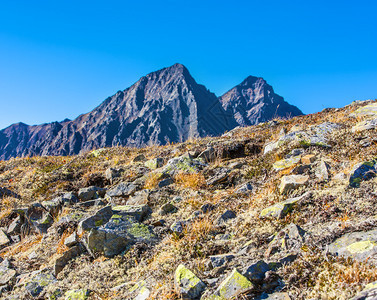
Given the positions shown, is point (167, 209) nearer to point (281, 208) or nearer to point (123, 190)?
point (123, 190)

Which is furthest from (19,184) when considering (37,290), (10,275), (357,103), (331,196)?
(357,103)

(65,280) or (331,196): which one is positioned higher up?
(331,196)

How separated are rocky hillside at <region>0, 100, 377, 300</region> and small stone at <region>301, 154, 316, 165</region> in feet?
0.12

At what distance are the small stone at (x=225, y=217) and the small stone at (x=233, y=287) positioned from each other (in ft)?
7.49

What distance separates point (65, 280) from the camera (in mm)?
5555

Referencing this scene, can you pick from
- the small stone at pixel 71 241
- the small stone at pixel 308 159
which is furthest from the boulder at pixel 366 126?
the small stone at pixel 71 241

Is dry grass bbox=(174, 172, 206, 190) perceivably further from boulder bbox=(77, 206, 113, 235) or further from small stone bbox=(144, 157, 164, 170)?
boulder bbox=(77, 206, 113, 235)

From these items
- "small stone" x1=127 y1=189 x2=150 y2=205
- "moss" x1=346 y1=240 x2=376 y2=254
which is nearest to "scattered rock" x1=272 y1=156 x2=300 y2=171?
"moss" x1=346 y1=240 x2=376 y2=254

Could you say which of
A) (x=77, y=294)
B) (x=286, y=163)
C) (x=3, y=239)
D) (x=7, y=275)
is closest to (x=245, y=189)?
(x=286, y=163)

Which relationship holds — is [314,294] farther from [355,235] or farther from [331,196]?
[331,196]

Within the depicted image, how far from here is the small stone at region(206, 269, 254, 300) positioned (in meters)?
3.55

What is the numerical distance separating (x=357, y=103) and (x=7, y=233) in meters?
19.2

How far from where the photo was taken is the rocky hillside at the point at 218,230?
372 centimetres

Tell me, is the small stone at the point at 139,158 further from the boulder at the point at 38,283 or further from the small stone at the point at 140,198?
the boulder at the point at 38,283
